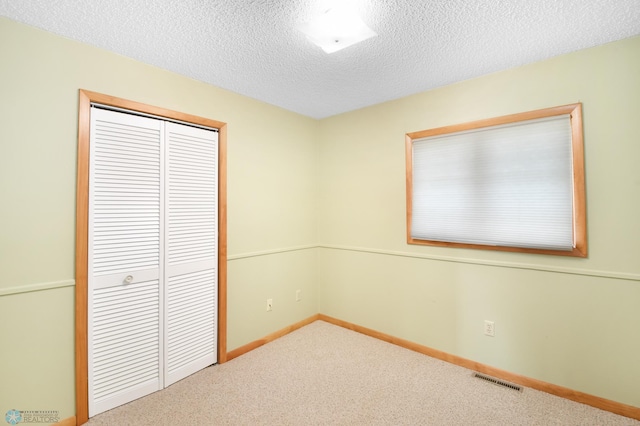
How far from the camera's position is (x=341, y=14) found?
1556 mm

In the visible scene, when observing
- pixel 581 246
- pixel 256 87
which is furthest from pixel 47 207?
pixel 581 246

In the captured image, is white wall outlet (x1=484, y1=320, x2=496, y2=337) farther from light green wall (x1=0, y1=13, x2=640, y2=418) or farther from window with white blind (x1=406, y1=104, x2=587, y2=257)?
window with white blind (x1=406, y1=104, x2=587, y2=257)

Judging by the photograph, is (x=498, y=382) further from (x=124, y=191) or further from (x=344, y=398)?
(x=124, y=191)

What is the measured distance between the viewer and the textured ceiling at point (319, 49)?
1529mm

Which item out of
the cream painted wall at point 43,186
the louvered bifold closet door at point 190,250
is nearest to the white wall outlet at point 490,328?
the louvered bifold closet door at point 190,250

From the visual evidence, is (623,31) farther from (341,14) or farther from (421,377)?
(421,377)

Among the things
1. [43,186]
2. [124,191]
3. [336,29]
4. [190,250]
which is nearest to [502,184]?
[336,29]

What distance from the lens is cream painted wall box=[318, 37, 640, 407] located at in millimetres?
1881

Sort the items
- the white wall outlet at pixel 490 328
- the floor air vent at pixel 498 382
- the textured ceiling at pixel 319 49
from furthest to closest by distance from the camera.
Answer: the white wall outlet at pixel 490 328
the floor air vent at pixel 498 382
the textured ceiling at pixel 319 49

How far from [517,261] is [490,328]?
604 millimetres

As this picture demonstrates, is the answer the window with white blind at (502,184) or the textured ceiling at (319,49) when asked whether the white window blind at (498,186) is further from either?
the textured ceiling at (319,49)

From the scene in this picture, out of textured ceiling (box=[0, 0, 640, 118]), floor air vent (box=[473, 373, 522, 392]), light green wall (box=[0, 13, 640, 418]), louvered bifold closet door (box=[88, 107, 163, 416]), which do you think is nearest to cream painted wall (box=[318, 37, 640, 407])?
light green wall (box=[0, 13, 640, 418])

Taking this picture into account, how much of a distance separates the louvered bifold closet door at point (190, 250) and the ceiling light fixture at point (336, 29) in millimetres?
1304

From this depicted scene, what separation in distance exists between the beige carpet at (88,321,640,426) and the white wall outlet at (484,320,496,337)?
0.38m
